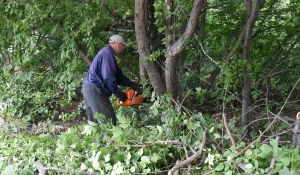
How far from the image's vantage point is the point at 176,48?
482 centimetres

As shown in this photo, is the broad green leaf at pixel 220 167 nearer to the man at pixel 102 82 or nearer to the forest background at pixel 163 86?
the forest background at pixel 163 86

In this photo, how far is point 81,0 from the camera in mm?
5840

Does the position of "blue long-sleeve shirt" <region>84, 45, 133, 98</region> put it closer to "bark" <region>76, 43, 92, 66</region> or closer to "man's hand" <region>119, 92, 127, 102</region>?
"man's hand" <region>119, 92, 127, 102</region>

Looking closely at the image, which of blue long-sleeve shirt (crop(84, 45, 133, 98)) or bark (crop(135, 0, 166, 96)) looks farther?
blue long-sleeve shirt (crop(84, 45, 133, 98))

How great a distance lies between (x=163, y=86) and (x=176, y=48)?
29.0 inches

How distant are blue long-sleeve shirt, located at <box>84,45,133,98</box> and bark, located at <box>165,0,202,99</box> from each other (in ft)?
2.57

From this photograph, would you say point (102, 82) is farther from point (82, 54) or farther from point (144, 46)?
point (82, 54)

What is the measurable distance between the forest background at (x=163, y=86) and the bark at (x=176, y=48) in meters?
0.01

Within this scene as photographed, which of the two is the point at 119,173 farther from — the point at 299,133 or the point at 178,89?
the point at 178,89

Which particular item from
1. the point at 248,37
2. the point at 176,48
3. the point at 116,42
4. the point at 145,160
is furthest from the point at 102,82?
the point at 145,160

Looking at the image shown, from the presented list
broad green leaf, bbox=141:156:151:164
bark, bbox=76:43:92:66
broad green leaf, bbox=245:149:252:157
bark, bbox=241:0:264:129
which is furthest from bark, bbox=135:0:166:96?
broad green leaf, bbox=245:149:252:157

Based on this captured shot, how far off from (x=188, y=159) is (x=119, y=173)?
24.6 inches

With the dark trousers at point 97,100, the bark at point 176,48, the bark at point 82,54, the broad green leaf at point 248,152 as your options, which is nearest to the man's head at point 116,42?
the dark trousers at point 97,100

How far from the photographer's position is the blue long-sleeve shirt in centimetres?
505
